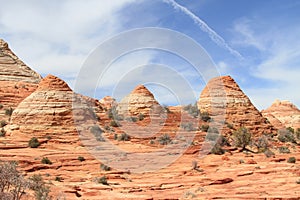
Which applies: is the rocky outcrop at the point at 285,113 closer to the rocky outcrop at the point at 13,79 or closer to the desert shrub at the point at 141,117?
the desert shrub at the point at 141,117

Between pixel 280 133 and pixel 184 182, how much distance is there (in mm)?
23745

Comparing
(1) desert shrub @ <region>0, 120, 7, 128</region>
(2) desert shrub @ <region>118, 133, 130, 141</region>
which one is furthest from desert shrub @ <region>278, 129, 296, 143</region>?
(1) desert shrub @ <region>0, 120, 7, 128</region>

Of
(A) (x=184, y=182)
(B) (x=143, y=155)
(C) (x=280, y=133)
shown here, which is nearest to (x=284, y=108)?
(C) (x=280, y=133)

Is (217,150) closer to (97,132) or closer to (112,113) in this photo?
(97,132)

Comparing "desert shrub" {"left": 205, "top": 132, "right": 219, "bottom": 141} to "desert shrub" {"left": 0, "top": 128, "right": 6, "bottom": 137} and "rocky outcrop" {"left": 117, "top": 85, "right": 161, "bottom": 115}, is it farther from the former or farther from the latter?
"desert shrub" {"left": 0, "top": 128, "right": 6, "bottom": 137}

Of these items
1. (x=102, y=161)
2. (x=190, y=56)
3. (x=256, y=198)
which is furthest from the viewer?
(x=102, y=161)

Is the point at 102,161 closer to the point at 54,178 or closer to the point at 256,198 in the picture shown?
the point at 54,178

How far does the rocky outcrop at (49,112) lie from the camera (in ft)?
96.4

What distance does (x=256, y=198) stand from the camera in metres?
14.9

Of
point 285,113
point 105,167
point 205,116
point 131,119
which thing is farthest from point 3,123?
point 285,113

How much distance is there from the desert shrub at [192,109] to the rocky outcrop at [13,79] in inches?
748

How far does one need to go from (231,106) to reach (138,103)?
11.4 metres

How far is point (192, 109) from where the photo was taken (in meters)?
42.3

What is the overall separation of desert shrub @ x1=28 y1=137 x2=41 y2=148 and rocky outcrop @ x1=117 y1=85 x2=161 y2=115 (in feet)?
44.7
